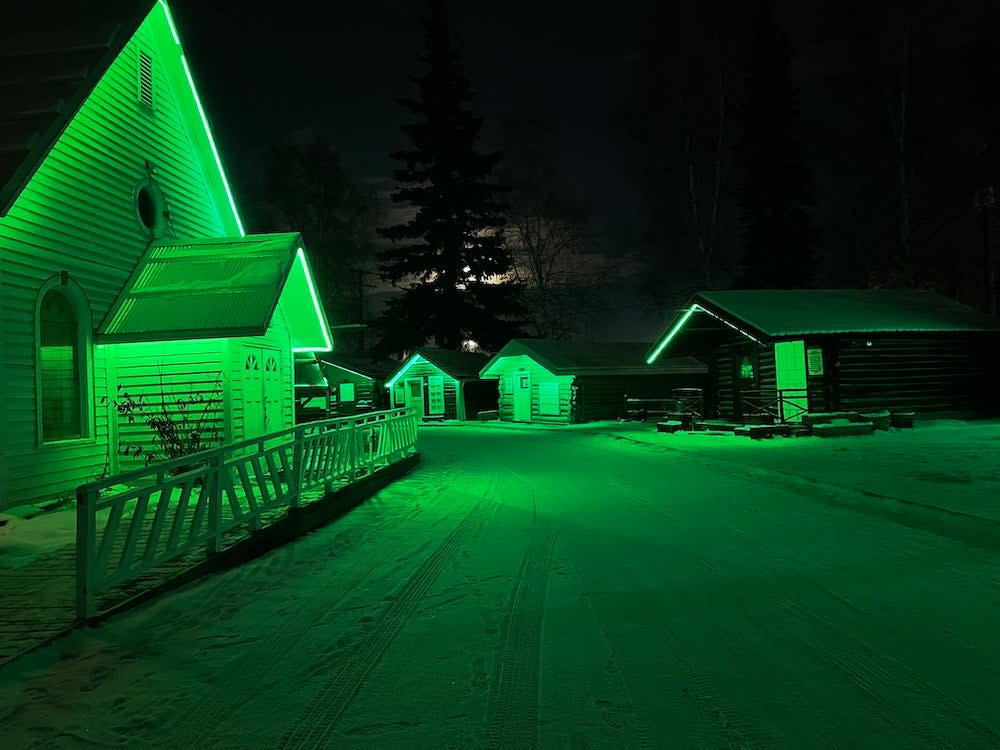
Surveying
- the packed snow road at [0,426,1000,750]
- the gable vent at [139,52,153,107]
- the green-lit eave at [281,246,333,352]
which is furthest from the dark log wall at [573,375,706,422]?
the packed snow road at [0,426,1000,750]

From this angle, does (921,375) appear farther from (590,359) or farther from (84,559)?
(84,559)

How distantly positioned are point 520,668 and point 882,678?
6.69 ft

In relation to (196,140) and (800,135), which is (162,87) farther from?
(800,135)

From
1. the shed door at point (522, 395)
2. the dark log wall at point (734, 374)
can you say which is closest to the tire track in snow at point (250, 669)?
the dark log wall at point (734, 374)

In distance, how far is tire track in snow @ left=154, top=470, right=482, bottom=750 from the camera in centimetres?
385

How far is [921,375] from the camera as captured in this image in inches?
996

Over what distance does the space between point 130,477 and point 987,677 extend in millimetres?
6097

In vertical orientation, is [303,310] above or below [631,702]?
above

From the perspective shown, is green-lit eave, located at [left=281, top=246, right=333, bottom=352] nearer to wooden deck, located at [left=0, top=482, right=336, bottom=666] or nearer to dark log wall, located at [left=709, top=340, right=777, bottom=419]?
wooden deck, located at [left=0, top=482, right=336, bottom=666]

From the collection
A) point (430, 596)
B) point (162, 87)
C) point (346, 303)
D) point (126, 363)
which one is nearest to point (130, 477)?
point (430, 596)

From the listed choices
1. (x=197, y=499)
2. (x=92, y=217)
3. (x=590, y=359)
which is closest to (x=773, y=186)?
(x=590, y=359)

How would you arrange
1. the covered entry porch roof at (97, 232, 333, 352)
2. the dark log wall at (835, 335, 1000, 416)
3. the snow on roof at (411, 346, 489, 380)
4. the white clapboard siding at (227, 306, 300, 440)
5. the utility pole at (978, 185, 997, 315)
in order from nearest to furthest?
1. the covered entry porch roof at (97, 232, 333, 352)
2. the white clapboard siding at (227, 306, 300, 440)
3. the dark log wall at (835, 335, 1000, 416)
4. the utility pole at (978, 185, 997, 315)
5. the snow on roof at (411, 346, 489, 380)

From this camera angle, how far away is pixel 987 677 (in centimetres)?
420

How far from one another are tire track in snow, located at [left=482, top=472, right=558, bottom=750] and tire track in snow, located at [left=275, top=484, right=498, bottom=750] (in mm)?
769
